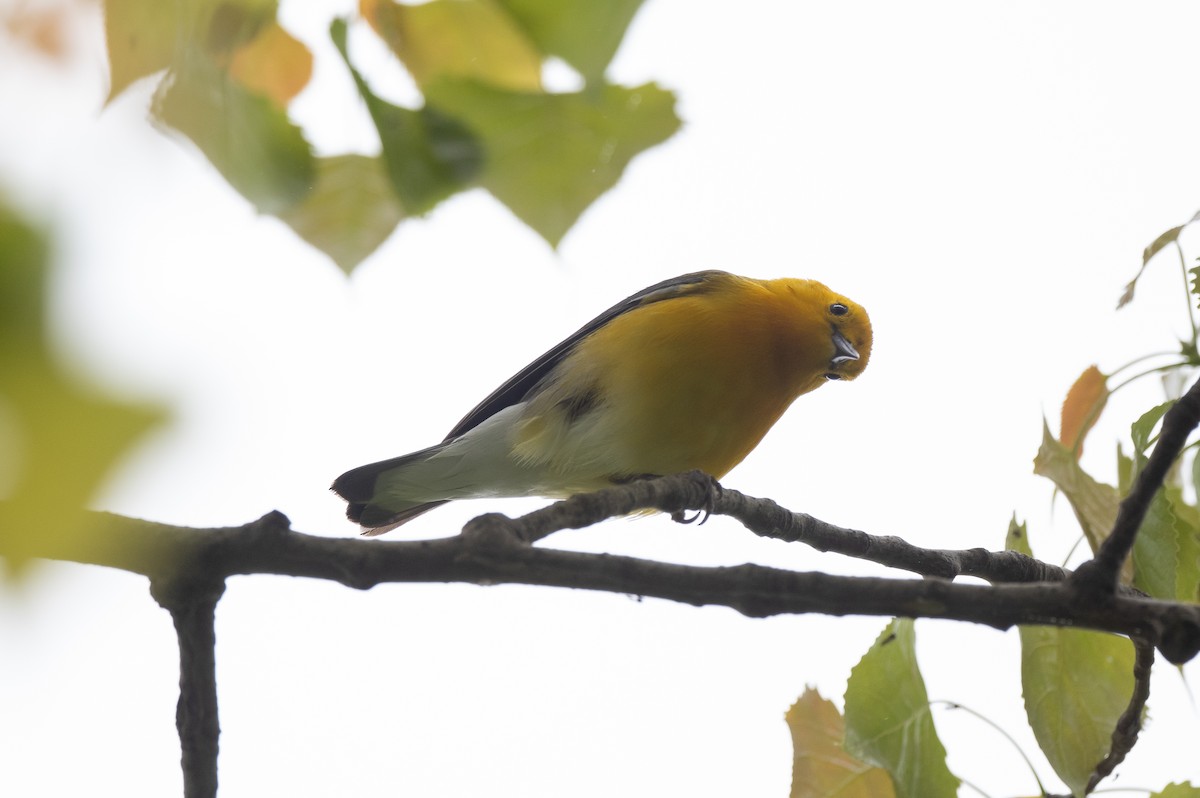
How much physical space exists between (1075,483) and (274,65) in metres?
2.06

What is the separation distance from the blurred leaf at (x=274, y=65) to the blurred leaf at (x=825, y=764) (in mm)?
1981

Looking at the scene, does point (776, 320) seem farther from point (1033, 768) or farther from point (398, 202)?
point (398, 202)

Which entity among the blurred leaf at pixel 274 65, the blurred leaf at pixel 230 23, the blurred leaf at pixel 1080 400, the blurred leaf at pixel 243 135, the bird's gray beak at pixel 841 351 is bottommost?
the blurred leaf at pixel 1080 400

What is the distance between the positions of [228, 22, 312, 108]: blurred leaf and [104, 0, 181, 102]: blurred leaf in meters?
0.38

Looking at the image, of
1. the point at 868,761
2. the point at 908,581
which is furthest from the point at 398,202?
the point at 868,761

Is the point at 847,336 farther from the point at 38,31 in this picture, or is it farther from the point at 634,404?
the point at 38,31

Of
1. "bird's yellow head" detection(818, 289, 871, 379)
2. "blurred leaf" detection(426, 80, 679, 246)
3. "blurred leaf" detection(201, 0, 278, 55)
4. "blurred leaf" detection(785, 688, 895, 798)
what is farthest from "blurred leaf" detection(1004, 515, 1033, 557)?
"bird's yellow head" detection(818, 289, 871, 379)

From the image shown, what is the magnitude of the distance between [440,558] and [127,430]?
5.00ft

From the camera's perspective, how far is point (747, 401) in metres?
5.30

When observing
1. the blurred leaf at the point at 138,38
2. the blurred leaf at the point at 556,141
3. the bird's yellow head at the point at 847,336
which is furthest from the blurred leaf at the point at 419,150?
the bird's yellow head at the point at 847,336

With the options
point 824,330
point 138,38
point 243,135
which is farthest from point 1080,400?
point 824,330

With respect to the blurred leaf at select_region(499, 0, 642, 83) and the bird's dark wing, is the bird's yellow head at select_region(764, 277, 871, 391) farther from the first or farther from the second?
the blurred leaf at select_region(499, 0, 642, 83)

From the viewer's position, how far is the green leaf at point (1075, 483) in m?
2.67

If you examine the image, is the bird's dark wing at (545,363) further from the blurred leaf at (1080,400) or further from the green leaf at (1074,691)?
the green leaf at (1074,691)
